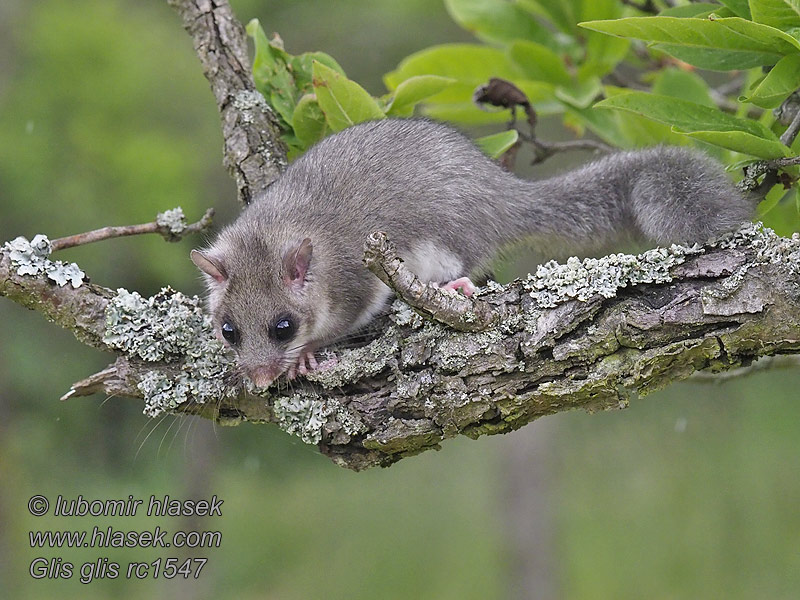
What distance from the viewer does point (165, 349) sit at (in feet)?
8.00

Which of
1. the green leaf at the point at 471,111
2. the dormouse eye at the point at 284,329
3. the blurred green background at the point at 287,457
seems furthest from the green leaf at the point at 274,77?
the blurred green background at the point at 287,457

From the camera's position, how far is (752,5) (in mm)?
2062

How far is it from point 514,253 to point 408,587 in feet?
18.1

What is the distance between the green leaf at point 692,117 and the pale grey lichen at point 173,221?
133 centimetres

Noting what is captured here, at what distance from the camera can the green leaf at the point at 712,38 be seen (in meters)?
2.01

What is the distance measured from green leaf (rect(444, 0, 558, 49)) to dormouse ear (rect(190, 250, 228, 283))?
1220mm

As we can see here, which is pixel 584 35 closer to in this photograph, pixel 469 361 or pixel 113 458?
pixel 469 361

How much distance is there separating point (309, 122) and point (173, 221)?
0.54 metres

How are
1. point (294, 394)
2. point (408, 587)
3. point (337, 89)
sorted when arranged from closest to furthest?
point (294, 394)
point (337, 89)
point (408, 587)

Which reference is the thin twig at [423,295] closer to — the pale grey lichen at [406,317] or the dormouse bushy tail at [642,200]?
the pale grey lichen at [406,317]

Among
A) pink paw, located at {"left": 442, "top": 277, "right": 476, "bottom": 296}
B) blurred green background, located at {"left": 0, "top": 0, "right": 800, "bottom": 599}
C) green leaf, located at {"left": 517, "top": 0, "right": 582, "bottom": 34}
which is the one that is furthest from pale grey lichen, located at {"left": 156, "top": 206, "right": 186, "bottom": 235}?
blurred green background, located at {"left": 0, "top": 0, "right": 800, "bottom": 599}

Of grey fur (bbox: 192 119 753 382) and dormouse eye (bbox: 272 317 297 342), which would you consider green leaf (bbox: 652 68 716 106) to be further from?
dormouse eye (bbox: 272 317 297 342)

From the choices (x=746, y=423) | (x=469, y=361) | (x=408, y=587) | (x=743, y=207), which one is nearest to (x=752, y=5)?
(x=743, y=207)

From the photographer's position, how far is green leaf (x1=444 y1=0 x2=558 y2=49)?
3121 millimetres
